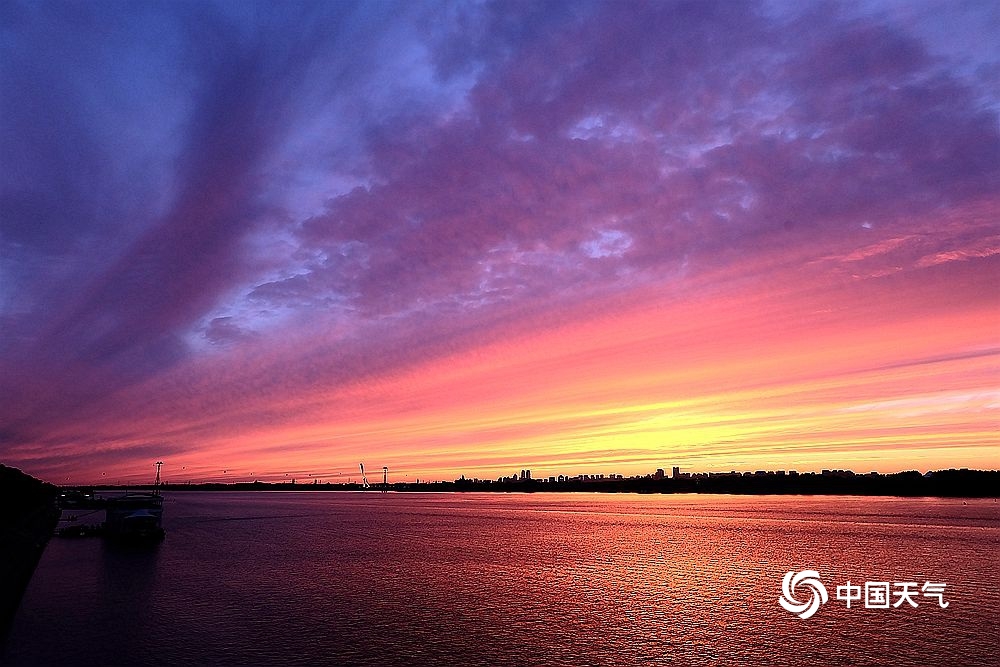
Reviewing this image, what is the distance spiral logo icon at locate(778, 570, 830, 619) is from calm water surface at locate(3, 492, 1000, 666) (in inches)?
29.5

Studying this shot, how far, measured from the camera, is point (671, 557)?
6450 cm

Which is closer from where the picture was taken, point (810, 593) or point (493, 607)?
point (493, 607)

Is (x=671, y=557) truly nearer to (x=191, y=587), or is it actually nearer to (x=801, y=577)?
(x=801, y=577)

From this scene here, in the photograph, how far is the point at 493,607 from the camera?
38.2 metres

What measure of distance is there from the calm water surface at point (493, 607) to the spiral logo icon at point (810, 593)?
750 mm

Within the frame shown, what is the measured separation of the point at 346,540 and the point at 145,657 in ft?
199

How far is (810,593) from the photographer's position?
1686 inches

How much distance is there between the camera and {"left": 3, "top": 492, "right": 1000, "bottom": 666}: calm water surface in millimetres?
27828

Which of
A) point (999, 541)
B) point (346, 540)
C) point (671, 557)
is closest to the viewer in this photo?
point (671, 557)

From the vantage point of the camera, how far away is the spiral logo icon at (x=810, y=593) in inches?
1483

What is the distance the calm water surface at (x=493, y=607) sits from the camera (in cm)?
2783

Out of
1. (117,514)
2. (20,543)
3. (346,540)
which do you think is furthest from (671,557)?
(117,514)

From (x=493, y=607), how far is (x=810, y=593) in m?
20.8

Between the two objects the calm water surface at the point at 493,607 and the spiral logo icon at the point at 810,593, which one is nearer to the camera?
the calm water surface at the point at 493,607
